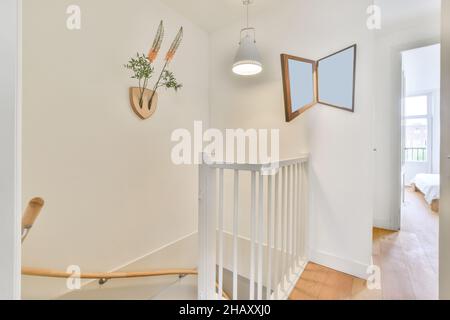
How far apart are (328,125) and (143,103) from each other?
1.54 m

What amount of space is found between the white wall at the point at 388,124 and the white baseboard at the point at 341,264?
1.32 meters

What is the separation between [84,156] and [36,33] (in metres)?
0.78

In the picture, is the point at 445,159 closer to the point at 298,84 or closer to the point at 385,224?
the point at 298,84

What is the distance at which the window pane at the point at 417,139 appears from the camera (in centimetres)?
484

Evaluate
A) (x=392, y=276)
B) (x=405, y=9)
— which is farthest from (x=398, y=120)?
(x=392, y=276)

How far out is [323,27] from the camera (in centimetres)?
172

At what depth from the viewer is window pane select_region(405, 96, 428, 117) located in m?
4.74

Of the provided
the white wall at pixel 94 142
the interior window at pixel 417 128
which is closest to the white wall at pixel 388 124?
the white wall at pixel 94 142

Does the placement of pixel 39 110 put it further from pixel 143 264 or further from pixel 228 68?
pixel 228 68

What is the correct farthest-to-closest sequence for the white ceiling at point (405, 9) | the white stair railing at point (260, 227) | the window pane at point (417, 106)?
the window pane at point (417, 106)
the white ceiling at point (405, 9)
the white stair railing at point (260, 227)

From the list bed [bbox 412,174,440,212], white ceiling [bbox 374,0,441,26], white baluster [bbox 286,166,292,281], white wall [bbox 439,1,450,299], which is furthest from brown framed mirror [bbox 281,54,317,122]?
bed [bbox 412,174,440,212]

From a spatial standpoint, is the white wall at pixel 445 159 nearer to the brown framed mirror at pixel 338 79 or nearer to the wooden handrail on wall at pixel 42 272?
the brown framed mirror at pixel 338 79

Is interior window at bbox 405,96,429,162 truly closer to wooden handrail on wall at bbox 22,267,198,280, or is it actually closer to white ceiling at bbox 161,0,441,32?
white ceiling at bbox 161,0,441,32
